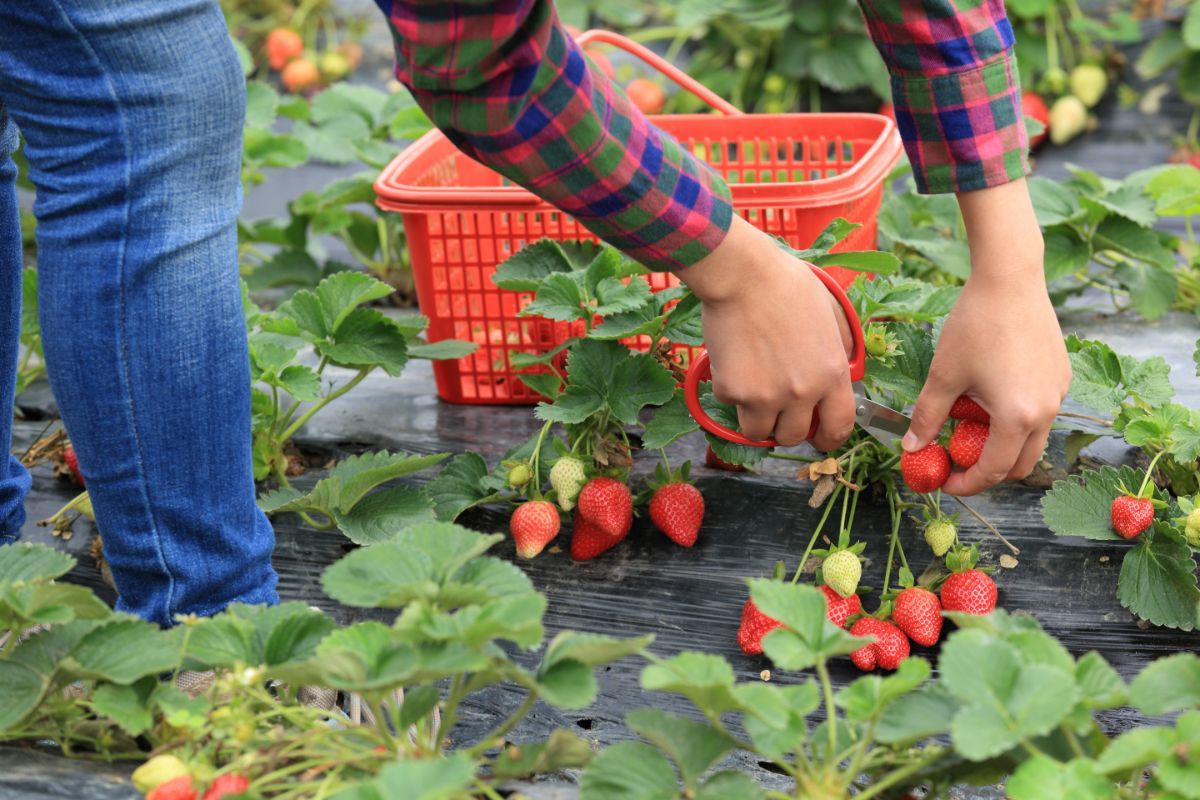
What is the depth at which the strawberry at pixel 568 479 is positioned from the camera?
1.47 meters


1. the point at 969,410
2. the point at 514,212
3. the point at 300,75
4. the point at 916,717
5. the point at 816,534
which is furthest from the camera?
the point at 300,75

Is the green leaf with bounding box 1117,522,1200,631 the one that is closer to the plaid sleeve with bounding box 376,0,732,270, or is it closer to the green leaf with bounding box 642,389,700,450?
the green leaf with bounding box 642,389,700,450

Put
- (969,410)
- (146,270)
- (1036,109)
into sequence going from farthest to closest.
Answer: (1036,109)
(969,410)
(146,270)

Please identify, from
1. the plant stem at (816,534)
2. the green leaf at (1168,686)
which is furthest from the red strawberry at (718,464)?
the green leaf at (1168,686)

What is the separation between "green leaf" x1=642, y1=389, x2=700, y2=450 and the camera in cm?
141

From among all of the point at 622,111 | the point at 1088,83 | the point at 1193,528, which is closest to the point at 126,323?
the point at 622,111

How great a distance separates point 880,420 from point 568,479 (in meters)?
0.35

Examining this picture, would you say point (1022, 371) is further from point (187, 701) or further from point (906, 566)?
point (187, 701)

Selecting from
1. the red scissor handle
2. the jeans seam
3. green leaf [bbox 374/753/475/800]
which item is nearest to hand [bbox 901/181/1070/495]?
the red scissor handle

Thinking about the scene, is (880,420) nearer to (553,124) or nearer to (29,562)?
(553,124)

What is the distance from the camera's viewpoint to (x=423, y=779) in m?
0.78

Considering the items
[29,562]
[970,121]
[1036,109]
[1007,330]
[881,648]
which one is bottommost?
[881,648]

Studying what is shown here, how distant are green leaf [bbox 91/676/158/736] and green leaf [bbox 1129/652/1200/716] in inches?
26.4

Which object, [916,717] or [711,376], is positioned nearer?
[916,717]
